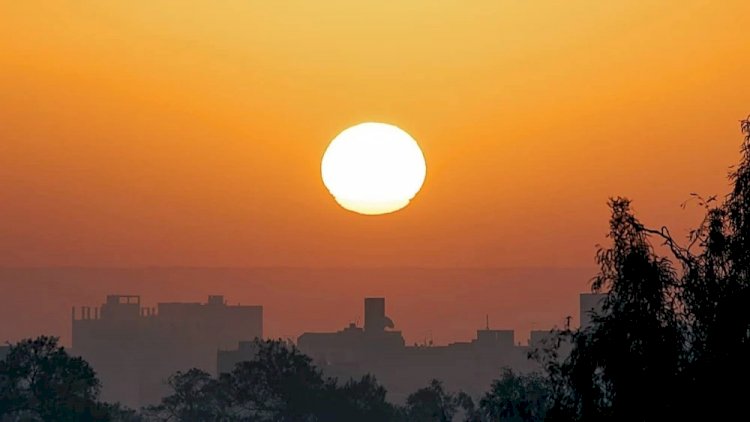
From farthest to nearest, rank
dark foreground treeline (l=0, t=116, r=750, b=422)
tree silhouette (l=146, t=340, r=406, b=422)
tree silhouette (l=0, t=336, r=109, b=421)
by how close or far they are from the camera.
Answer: tree silhouette (l=146, t=340, r=406, b=422) < tree silhouette (l=0, t=336, r=109, b=421) < dark foreground treeline (l=0, t=116, r=750, b=422)

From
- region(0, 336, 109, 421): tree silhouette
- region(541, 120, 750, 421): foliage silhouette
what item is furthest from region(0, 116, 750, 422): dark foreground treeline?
region(0, 336, 109, 421): tree silhouette

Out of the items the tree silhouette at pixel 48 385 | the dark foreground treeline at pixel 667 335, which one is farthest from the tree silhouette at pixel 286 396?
the dark foreground treeline at pixel 667 335

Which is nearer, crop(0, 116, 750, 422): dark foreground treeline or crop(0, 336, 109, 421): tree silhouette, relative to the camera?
crop(0, 116, 750, 422): dark foreground treeline

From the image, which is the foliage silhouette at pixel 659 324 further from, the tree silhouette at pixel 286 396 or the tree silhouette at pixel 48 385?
the tree silhouette at pixel 286 396

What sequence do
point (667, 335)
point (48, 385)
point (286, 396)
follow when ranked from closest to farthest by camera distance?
point (667, 335), point (48, 385), point (286, 396)

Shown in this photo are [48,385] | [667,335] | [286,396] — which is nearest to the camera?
[667,335]

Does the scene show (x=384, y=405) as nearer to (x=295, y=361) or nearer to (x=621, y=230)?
(x=295, y=361)

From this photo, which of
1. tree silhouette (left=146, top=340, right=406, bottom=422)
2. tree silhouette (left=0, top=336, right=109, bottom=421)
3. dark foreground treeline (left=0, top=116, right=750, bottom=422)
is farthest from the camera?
tree silhouette (left=146, top=340, right=406, bottom=422)

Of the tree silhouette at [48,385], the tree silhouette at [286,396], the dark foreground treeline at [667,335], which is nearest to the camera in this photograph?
the dark foreground treeline at [667,335]

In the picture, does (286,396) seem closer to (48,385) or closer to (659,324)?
(48,385)

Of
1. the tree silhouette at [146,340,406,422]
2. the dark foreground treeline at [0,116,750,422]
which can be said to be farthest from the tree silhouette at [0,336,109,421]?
the dark foreground treeline at [0,116,750,422]

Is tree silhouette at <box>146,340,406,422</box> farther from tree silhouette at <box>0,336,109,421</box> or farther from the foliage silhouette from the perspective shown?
the foliage silhouette

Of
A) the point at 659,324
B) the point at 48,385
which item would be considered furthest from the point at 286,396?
the point at 659,324

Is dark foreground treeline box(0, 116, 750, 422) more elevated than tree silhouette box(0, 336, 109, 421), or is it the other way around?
tree silhouette box(0, 336, 109, 421)
